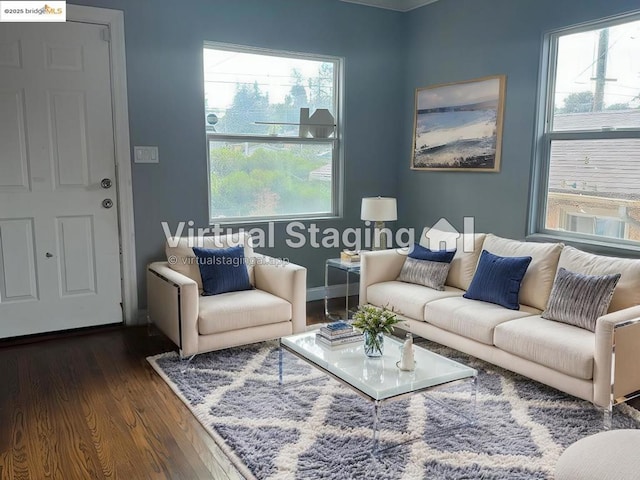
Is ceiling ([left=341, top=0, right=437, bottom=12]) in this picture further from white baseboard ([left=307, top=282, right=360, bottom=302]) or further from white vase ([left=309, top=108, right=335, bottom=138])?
white baseboard ([left=307, top=282, right=360, bottom=302])

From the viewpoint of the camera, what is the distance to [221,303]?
3.56 m

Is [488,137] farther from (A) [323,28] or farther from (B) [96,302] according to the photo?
(B) [96,302]

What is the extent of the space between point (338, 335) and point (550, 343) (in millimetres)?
1102

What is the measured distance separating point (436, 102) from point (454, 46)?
1.58 feet

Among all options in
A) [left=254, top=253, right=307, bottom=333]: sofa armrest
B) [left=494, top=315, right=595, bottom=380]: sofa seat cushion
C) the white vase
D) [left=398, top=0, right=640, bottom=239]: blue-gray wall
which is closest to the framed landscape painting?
[left=398, top=0, right=640, bottom=239]: blue-gray wall

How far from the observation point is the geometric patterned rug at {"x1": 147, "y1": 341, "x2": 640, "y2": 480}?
2.33 m

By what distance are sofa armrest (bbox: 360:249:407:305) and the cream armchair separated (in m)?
0.56

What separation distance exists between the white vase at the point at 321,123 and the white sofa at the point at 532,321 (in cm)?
134

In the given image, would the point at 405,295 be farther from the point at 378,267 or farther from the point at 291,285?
the point at 291,285

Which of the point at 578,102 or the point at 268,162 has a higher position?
the point at 578,102

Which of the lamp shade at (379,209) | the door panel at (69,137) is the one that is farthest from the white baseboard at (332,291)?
the door panel at (69,137)

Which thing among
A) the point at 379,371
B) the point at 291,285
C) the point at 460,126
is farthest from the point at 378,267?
the point at 379,371

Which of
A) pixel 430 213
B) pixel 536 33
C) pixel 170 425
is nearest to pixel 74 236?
pixel 170 425

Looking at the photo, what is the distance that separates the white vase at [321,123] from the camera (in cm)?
490
